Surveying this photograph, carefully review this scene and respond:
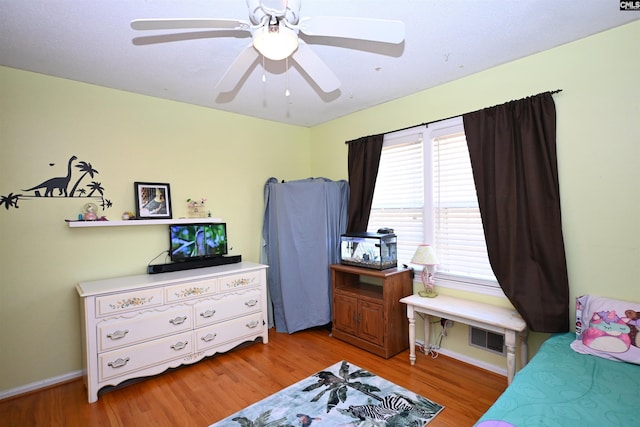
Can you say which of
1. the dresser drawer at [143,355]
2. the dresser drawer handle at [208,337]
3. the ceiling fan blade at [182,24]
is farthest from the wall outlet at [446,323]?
the ceiling fan blade at [182,24]

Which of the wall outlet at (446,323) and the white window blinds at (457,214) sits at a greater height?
the white window blinds at (457,214)

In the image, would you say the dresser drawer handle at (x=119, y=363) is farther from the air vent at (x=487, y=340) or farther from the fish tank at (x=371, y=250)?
the air vent at (x=487, y=340)

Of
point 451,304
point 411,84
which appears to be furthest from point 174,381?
point 411,84

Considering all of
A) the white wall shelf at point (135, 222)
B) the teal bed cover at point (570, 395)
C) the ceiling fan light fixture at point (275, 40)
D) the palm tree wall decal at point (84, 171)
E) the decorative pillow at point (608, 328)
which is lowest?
the teal bed cover at point (570, 395)

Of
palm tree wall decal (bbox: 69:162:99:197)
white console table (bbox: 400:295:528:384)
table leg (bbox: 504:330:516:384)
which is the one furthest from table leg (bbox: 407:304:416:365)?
palm tree wall decal (bbox: 69:162:99:197)

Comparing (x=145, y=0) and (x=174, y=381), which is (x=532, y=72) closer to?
(x=145, y=0)

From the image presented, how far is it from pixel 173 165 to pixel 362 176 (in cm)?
201

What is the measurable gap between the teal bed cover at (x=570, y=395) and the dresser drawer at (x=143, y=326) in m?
2.31

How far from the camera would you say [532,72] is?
2.32 metres

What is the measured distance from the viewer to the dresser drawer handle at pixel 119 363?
2.33 m

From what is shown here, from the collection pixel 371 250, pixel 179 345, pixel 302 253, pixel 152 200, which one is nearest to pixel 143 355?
pixel 179 345

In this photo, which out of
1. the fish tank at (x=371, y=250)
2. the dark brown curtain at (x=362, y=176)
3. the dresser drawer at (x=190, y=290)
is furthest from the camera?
the dark brown curtain at (x=362, y=176)

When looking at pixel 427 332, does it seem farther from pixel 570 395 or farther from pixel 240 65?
pixel 240 65

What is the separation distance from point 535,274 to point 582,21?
1.68 m
